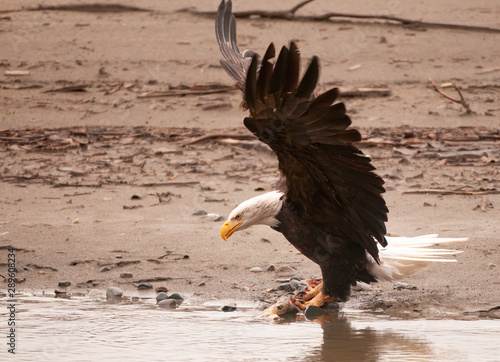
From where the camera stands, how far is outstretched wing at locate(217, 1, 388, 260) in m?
3.96

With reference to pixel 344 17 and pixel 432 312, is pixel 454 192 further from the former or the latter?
pixel 344 17

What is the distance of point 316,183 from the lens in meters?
4.73

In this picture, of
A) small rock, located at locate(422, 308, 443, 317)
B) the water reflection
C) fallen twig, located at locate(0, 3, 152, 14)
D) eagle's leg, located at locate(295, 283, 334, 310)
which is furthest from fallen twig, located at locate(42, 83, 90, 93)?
small rock, located at locate(422, 308, 443, 317)

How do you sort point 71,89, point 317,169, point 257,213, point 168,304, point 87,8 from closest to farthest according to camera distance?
point 317,169 < point 257,213 < point 168,304 < point 71,89 < point 87,8

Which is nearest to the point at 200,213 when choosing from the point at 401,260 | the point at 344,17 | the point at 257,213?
the point at 257,213

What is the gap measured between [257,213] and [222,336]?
77cm

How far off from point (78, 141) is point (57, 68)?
1963 millimetres

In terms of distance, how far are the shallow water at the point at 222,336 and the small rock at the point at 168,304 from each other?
50 mm

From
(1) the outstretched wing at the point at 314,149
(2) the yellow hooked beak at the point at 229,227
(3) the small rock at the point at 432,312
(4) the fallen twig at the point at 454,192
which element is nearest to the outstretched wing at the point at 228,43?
(1) the outstretched wing at the point at 314,149

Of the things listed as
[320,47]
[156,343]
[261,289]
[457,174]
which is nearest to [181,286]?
[261,289]

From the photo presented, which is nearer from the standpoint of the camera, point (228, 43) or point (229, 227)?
point (229, 227)

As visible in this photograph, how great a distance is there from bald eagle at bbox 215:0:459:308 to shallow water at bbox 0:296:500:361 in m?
0.34

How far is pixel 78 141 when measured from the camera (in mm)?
8648

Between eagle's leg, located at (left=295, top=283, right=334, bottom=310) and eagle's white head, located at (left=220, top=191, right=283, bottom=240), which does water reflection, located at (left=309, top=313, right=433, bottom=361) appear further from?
eagle's white head, located at (left=220, top=191, right=283, bottom=240)
